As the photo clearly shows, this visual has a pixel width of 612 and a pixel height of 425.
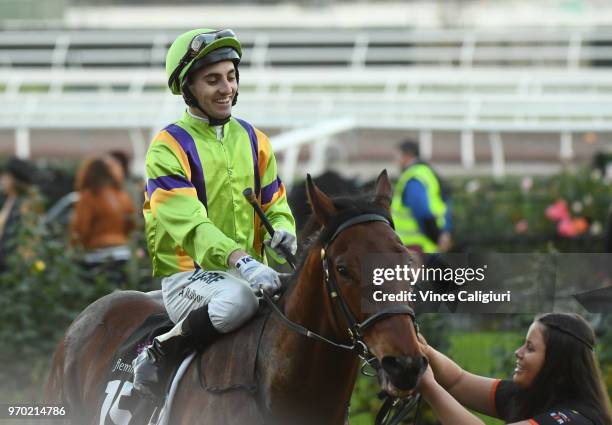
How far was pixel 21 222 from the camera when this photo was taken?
9.33 m

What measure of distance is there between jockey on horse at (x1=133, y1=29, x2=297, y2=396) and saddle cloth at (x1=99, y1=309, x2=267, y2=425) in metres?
0.05

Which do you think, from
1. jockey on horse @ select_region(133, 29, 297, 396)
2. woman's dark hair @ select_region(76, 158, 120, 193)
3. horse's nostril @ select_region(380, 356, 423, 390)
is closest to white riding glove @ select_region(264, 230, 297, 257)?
jockey on horse @ select_region(133, 29, 297, 396)

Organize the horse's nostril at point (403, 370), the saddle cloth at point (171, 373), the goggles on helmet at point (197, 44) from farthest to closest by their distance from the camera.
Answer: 1. the goggles on helmet at point (197, 44)
2. the saddle cloth at point (171, 373)
3. the horse's nostril at point (403, 370)

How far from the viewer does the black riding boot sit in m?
4.50

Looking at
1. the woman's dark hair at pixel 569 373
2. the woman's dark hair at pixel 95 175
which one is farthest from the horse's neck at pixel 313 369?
the woman's dark hair at pixel 95 175

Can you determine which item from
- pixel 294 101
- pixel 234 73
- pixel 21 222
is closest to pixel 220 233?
pixel 234 73

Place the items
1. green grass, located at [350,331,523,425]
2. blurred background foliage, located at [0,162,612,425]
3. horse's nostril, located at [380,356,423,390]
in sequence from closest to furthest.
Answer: horse's nostril, located at [380,356,423,390] → green grass, located at [350,331,523,425] → blurred background foliage, located at [0,162,612,425]

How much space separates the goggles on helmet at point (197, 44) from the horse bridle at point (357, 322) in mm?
917

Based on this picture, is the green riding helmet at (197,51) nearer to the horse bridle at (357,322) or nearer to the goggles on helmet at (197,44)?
the goggles on helmet at (197,44)

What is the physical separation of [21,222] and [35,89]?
11.1m

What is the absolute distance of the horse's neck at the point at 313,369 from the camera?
4219 millimetres

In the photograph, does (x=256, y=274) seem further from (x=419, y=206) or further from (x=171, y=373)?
(x=419, y=206)

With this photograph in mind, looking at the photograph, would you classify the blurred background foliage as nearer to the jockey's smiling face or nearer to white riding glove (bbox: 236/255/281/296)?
white riding glove (bbox: 236/255/281/296)

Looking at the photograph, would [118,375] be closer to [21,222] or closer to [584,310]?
[584,310]
